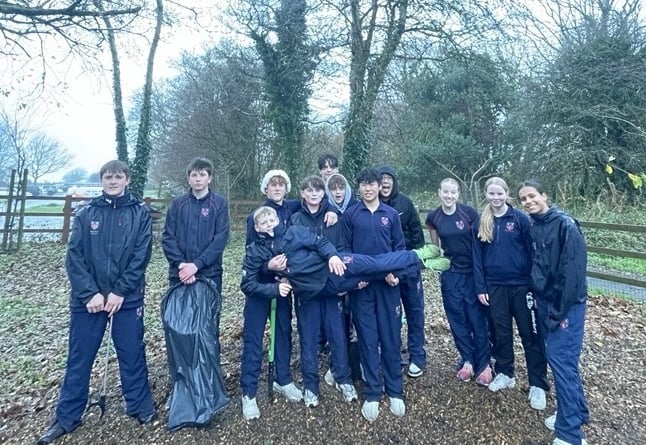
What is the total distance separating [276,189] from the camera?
347 centimetres

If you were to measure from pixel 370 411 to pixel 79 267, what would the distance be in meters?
2.33

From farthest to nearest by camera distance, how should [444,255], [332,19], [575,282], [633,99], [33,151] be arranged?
[33,151], [633,99], [332,19], [444,255], [575,282]

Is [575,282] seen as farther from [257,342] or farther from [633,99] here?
[633,99]

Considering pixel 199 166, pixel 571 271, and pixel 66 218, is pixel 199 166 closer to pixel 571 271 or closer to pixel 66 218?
pixel 571 271

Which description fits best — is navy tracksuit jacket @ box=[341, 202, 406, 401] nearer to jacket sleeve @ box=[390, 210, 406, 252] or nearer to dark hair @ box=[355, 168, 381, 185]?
jacket sleeve @ box=[390, 210, 406, 252]

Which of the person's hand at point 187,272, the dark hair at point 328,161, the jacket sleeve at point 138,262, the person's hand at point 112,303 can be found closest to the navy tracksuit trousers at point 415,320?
the dark hair at point 328,161

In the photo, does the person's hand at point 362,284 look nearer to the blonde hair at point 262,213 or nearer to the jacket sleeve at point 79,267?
the blonde hair at point 262,213

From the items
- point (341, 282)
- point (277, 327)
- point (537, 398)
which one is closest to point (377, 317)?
point (341, 282)

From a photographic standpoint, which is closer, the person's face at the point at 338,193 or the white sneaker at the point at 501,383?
the white sneaker at the point at 501,383

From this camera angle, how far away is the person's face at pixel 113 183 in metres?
3.07

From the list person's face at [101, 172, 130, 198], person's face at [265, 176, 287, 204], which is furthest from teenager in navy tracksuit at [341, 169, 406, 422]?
person's face at [101, 172, 130, 198]

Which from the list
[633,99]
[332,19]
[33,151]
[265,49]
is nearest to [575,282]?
[332,19]

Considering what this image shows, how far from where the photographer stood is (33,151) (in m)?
17.1

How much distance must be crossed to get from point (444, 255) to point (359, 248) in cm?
86
